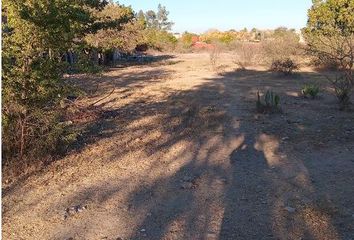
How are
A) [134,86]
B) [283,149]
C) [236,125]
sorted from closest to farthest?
[283,149]
[236,125]
[134,86]

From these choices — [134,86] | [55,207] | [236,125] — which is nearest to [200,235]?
[55,207]

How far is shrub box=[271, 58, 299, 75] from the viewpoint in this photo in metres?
23.1

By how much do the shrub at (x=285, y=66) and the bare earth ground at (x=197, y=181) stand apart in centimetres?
1061

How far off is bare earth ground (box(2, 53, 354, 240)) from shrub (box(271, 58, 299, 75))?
10.6 m

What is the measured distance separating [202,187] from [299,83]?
1432 centimetres

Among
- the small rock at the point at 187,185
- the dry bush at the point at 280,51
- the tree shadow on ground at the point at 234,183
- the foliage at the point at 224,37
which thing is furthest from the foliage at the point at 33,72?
the foliage at the point at 224,37

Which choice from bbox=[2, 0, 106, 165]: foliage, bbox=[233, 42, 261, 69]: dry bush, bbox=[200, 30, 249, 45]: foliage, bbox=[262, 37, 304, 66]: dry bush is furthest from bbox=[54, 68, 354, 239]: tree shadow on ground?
bbox=[200, 30, 249, 45]: foliage

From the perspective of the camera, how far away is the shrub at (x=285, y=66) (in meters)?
23.1

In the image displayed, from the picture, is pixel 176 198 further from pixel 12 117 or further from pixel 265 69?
pixel 265 69

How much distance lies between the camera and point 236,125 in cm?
1124

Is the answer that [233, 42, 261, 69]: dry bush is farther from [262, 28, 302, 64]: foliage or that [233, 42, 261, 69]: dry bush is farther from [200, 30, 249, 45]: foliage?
Result: [200, 30, 249, 45]: foliage

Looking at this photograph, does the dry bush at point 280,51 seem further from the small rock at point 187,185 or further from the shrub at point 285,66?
the small rock at point 187,185

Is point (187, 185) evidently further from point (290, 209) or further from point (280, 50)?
point (280, 50)

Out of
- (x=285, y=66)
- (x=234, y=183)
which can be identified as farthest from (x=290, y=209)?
(x=285, y=66)
